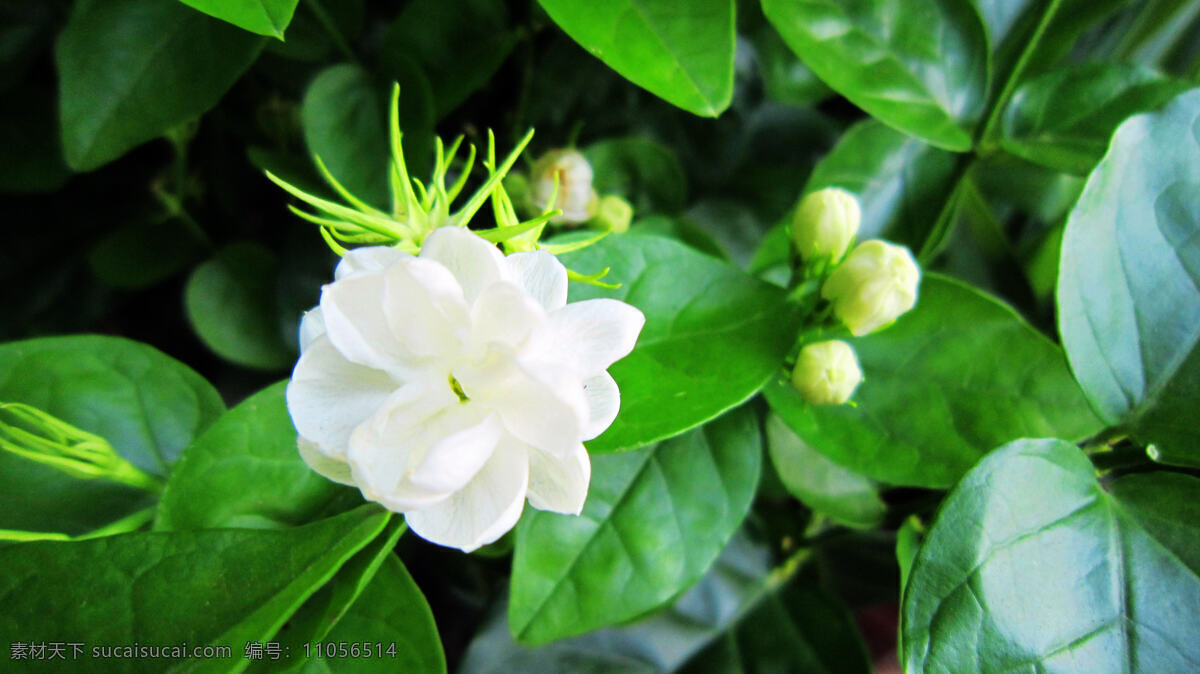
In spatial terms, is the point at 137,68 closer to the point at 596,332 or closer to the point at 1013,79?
the point at 596,332

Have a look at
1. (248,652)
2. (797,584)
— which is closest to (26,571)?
(248,652)

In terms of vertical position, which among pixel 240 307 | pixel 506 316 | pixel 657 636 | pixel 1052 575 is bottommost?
pixel 657 636

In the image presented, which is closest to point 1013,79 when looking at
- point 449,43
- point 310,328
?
point 449,43

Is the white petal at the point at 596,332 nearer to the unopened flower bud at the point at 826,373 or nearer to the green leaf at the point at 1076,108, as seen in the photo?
the unopened flower bud at the point at 826,373

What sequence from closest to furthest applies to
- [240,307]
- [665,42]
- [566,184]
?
[665,42] < [566,184] < [240,307]

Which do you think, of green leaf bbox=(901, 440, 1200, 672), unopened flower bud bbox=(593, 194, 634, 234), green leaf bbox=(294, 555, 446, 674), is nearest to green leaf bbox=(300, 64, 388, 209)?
unopened flower bud bbox=(593, 194, 634, 234)

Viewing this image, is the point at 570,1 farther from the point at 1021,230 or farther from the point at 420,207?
the point at 1021,230

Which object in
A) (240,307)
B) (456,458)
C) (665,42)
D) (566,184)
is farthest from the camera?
(240,307)
